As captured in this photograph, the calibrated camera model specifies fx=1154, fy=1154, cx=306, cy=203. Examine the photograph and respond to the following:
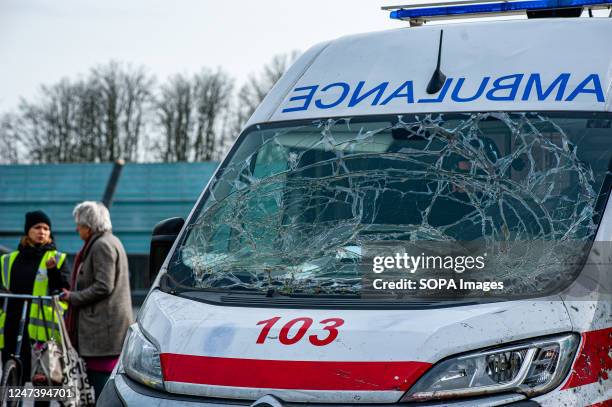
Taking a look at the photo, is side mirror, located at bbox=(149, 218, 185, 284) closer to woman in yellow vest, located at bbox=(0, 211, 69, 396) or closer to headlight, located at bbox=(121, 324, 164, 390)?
headlight, located at bbox=(121, 324, 164, 390)

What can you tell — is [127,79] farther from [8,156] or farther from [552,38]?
[552,38]

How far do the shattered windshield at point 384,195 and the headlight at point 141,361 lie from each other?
32 cm

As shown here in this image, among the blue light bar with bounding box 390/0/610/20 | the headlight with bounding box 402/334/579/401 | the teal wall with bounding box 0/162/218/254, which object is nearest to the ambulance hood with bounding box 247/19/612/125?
the blue light bar with bounding box 390/0/610/20

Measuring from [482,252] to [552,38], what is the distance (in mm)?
1175

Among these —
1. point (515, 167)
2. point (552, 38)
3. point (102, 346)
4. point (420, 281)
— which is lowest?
point (102, 346)

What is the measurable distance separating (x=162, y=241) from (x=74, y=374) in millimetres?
3113

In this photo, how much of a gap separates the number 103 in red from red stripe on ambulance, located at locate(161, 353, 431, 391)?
0.25 ft

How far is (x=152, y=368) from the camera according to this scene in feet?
14.0

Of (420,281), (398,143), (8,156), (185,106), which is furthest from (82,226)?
(185,106)

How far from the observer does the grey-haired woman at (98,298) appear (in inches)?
313

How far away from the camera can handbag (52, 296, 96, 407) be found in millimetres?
7816

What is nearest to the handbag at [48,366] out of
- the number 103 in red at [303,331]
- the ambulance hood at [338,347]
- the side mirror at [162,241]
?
the side mirror at [162,241]

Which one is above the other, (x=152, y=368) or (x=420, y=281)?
(x=420, y=281)

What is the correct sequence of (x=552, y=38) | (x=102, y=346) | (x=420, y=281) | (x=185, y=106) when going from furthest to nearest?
(x=185, y=106) < (x=102, y=346) < (x=552, y=38) < (x=420, y=281)
